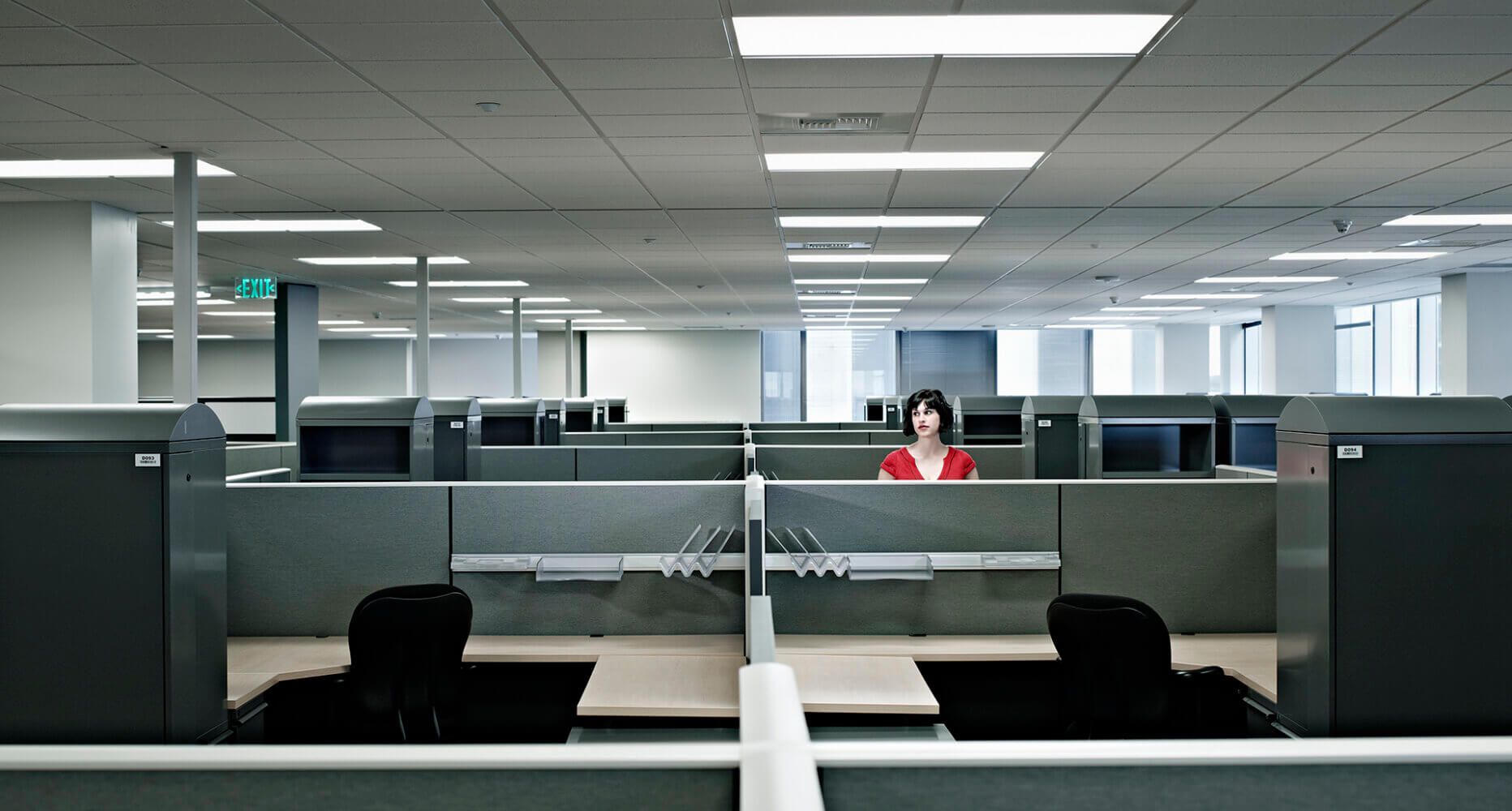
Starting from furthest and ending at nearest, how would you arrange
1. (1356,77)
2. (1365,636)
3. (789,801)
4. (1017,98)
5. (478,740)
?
(1017,98) → (1356,77) → (478,740) → (1365,636) → (789,801)

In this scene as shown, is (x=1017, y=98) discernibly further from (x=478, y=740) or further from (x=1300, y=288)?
(x=1300, y=288)

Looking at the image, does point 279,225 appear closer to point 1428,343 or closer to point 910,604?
point 910,604

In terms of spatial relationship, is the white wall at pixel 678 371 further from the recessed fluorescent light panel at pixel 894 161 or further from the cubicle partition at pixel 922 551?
the cubicle partition at pixel 922 551

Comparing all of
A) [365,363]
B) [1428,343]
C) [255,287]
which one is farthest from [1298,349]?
[365,363]

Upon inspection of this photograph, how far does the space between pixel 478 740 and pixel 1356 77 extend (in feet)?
11.2

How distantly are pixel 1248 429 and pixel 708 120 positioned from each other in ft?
10.3

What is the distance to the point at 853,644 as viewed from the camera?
102 inches

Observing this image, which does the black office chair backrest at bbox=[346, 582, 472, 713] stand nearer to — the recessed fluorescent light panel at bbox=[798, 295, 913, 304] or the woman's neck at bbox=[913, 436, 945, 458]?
the woman's neck at bbox=[913, 436, 945, 458]

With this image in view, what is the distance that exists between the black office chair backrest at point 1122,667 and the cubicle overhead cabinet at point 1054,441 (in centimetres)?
313

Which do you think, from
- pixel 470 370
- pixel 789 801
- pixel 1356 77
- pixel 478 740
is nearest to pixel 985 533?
pixel 478 740

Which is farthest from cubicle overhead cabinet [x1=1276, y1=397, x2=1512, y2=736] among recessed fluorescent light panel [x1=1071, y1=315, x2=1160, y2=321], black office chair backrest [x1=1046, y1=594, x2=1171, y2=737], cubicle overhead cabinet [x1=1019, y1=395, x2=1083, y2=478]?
recessed fluorescent light panel [x1=1071, y1=315, x2=1160, y2=321]

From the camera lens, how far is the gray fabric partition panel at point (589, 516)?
271 cm

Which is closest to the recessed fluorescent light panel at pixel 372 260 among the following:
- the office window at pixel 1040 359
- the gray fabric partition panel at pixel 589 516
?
the gray fabric partition panel at pixel 589 516

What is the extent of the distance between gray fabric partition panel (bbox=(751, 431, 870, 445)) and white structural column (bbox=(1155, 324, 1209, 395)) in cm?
1163
